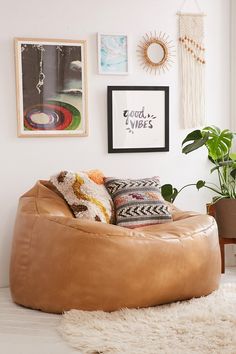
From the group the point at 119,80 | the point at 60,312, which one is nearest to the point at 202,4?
the point at 119,80

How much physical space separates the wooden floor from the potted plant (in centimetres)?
139

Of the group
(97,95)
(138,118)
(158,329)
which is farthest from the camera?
(138,118)

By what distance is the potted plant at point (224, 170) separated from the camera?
12.4ft

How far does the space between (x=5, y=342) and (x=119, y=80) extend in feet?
7.14

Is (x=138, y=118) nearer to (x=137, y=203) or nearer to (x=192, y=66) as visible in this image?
(x=192, y=66)

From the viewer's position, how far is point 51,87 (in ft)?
12.4

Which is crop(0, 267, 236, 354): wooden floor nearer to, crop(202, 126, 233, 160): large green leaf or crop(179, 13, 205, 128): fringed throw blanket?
crop(202, 126, 233, 160): large green leaf

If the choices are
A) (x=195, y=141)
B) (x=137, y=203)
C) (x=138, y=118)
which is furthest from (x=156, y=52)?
(x=137, y=203)

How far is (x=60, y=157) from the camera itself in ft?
12.7

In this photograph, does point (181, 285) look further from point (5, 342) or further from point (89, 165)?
point (89, 165)

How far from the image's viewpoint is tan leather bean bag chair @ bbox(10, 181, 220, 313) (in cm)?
285

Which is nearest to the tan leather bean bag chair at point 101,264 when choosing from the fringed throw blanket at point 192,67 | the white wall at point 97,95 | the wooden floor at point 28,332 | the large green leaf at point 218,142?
the wooden floor at point 28,332

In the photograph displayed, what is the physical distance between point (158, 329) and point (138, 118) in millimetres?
1866

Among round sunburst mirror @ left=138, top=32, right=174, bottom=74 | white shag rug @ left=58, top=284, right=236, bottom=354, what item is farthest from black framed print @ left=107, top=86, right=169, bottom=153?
white shag rug @ left=58, top=284, right=236, bottom=354
